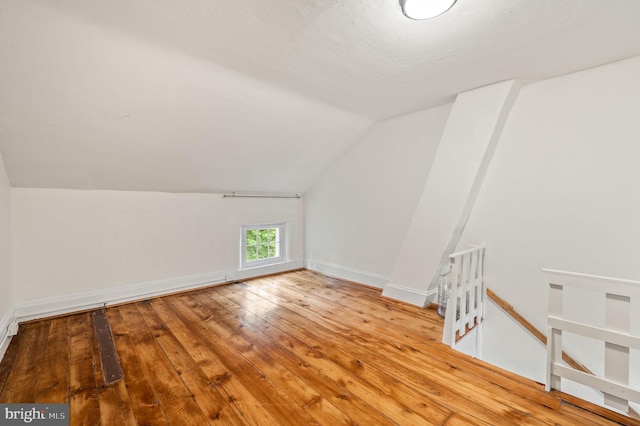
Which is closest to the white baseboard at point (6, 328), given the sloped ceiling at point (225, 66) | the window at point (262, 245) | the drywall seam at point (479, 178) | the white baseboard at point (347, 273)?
the sloped ceiling at point (225, 66)

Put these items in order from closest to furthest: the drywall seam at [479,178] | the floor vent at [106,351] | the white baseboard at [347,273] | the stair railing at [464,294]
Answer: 1. the floor vent at [106,351]
2. the stair railing at [464,294]
3. the drywall seam at [479,178]
4. the white baseboard at [347,273]

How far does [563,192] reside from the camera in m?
2.21

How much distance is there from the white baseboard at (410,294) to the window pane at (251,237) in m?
2.02

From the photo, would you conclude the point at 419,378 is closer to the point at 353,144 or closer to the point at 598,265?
the point at 598,265

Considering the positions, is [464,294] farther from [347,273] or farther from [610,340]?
[347,273]

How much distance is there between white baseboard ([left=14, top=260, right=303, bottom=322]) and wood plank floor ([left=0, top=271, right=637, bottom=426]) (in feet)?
0.44

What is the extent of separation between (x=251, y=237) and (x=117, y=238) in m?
1.62

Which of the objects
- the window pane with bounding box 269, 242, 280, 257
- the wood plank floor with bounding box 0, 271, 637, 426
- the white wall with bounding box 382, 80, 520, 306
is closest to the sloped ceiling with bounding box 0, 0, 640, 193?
the white wall with bounding box 382, 80, 520, 306

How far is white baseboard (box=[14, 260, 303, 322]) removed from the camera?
2521mm

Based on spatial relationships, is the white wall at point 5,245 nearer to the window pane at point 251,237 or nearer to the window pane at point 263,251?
the window pane at point 251,237

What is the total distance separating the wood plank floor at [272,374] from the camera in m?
1.42

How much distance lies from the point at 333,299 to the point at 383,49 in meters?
2.43

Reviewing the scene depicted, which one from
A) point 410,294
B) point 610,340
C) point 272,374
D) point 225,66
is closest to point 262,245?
point 410,294

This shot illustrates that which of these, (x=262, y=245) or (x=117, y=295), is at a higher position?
(x=262, y=245)
